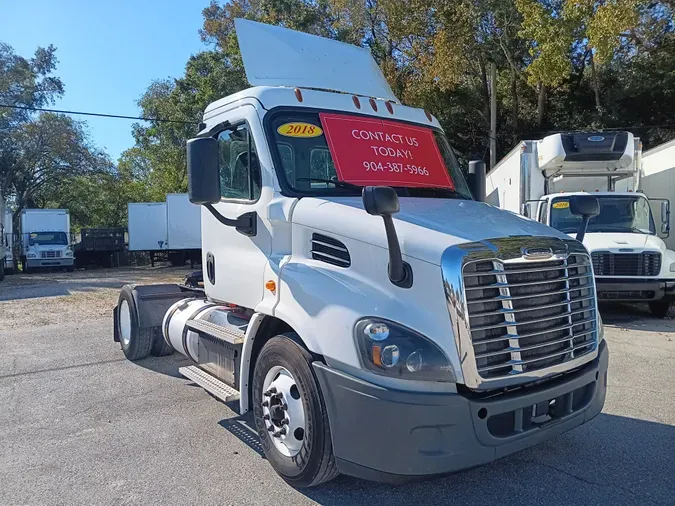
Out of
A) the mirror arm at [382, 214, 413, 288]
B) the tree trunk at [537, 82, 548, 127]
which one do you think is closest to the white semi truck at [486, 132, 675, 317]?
the mirror arm at [382, 214, 413, 288]

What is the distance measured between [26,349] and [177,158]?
2806 centimetres

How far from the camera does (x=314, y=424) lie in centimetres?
321

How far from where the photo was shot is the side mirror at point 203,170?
3768 mm

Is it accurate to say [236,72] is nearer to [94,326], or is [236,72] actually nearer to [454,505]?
[94,326]

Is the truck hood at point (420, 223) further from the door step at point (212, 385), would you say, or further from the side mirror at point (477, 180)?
the door step at point (212, 385)

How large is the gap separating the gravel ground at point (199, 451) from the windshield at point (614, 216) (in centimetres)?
349

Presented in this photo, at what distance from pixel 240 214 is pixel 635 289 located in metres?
7.53

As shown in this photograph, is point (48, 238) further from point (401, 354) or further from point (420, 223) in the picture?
point (401, 354)

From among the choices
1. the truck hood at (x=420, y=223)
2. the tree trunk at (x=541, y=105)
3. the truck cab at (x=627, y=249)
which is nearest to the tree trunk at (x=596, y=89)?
the tree trunk at (x=541, y=105)

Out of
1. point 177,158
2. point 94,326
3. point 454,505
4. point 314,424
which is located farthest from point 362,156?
point 177,158

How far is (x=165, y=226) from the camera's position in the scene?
2752 centimetres

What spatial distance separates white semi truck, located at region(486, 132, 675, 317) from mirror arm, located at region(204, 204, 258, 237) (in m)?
7.06

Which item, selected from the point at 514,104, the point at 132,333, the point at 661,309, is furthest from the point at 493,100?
the point at 132,333

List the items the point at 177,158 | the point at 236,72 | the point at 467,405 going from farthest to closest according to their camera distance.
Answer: the point at 177,158 < the point at 236,72 < the point at 467,405
